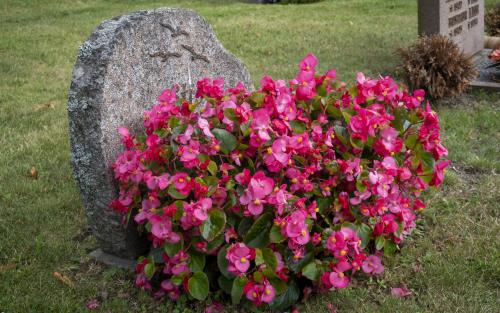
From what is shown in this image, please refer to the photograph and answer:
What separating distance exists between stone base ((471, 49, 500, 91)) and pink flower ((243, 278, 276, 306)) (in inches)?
170

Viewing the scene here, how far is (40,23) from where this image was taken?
10.5m

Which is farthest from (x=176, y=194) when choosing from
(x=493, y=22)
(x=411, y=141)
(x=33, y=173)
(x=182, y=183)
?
(x=493, y=22)

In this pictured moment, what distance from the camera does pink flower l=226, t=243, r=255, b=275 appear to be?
266 centimetres

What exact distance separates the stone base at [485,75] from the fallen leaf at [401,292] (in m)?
3.72

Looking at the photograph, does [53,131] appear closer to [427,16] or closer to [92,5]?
[427,16]

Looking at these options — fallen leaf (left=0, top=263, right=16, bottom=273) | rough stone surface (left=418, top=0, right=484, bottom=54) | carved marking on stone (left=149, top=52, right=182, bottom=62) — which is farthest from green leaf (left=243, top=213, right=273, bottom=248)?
rough stone surface (left=418, top=0, right=484, bottom=54)

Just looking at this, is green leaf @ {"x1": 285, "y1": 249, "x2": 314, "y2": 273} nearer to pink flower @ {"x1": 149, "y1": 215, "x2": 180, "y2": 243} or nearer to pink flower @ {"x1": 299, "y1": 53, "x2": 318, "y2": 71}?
pink flower @ {"x1": 149, "y1": 215, "x2": 180, "y2": 243}

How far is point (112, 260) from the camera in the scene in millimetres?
3416

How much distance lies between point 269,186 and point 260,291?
0.46 m

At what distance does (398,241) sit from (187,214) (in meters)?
1.19

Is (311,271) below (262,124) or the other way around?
below

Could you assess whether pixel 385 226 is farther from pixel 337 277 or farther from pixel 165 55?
pixel 165 55

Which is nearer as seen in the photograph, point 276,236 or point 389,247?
point 276,236

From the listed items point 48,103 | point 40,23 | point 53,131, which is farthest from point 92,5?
point 53,131
